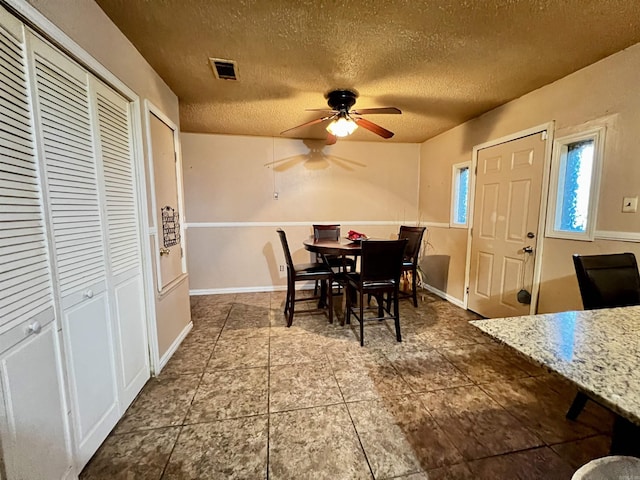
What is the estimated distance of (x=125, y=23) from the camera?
155cm

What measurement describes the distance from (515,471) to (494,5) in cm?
234

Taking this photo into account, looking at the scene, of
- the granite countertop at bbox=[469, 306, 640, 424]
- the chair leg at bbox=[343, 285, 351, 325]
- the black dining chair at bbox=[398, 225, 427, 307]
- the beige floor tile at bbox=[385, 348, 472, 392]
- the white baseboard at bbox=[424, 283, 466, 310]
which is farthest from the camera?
the white baseboard at bbox=[424, 283, 466, 310]

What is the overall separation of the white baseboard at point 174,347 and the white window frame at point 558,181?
3.39m

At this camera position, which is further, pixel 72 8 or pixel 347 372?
pixel 347 372

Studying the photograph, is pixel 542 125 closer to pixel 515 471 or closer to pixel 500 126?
pixel 500 126

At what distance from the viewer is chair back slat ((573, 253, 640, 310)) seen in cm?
138

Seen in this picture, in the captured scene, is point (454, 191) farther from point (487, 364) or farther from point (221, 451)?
point (221, 451)

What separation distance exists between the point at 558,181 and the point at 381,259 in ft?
5.28

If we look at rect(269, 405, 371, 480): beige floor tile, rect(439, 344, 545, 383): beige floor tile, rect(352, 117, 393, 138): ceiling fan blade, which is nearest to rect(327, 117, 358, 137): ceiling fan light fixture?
rect(352, 117, 393, 138): ceiling fan blade

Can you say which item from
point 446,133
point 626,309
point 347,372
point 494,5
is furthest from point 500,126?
point 347,372

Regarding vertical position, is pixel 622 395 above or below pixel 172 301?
above

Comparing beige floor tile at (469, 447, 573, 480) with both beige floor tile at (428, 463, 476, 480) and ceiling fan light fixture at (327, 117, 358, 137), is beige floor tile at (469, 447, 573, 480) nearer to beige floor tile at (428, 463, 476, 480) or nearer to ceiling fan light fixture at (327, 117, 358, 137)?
beige floor tile at (428, 463, 476, 480)

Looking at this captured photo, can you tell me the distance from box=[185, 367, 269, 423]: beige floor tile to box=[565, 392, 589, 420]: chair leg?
1.80 m

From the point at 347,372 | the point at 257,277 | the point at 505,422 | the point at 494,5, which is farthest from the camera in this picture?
the point at 257,277
